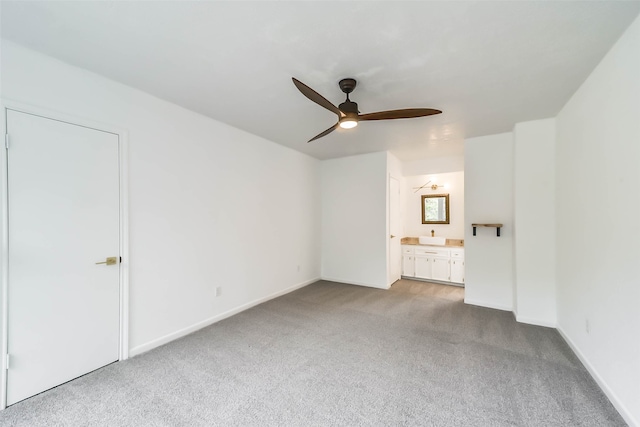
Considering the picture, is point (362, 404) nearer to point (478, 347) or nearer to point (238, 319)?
point (478, 347)

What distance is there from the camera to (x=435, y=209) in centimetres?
571

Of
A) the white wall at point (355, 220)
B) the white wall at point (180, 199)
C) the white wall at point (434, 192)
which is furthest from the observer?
the white wall at point (434, 192)

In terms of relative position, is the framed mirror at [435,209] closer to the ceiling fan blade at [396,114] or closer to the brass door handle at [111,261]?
the ceiling fan blade at [396,114]

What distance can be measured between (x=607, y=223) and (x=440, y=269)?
128 inches

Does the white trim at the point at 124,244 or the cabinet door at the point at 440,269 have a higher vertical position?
the white trim at the point at 124,244

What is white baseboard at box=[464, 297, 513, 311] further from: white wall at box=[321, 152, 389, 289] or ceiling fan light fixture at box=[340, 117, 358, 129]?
ceiling fan light fixture at box=[340, 117, 358, 129]

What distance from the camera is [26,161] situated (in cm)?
190

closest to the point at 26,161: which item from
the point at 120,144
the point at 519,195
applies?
the point at 120,144

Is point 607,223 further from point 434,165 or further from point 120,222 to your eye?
point 120,222

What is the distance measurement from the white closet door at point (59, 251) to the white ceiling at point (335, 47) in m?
0.69

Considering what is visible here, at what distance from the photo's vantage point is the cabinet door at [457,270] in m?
4.82

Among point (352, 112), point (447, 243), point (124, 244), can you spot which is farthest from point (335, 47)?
point (447, 243)

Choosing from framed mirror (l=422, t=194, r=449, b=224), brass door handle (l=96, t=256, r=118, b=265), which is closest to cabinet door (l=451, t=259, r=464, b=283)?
framed mirror (l=422, t=194, r=449, b=224)

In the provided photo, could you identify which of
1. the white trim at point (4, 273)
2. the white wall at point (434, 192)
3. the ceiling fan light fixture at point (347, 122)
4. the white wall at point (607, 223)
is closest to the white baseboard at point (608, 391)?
the white wall at point (607, 223)
